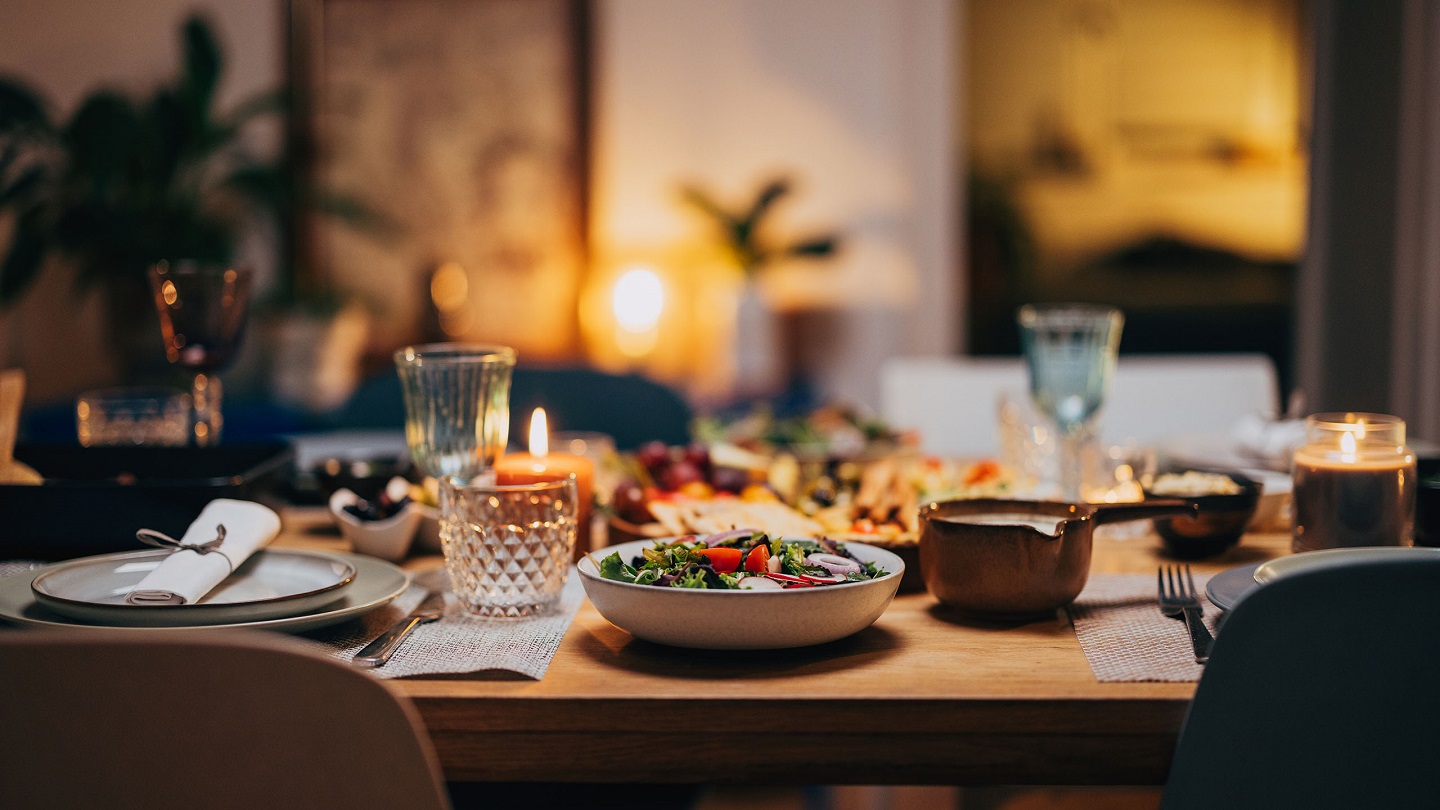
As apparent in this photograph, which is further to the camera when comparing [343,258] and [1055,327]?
[343,258]

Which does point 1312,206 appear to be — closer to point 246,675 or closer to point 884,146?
point 884,146

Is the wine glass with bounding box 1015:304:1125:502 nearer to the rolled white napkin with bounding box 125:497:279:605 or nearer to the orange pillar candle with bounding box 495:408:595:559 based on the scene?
the orange pillar candle with bounding box 495:408:595:559

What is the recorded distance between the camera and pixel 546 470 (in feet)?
3.35

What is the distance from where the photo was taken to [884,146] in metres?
4.39

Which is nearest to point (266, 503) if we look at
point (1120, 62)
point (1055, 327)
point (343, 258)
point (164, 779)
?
point (164, 779)

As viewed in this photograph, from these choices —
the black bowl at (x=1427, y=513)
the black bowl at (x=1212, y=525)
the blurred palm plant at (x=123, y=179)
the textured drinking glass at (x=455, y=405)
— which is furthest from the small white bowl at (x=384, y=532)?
the blurred palm plant at (x=123, y=179)

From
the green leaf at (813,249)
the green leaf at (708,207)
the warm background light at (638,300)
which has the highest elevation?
the green leaf at (708,207)

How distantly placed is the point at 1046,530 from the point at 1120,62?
13.5 feet

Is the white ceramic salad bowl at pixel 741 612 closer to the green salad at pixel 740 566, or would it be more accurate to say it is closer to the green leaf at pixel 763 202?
the green salad at pixel 740 566

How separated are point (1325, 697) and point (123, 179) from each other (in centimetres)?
395

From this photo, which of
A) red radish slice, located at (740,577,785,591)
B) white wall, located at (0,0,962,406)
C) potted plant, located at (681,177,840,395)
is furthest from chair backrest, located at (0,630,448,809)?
white wall, located at (0,0,962,406)

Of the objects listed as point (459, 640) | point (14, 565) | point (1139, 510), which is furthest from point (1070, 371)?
point (14, 565)

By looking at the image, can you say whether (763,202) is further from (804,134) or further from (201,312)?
(201,312)

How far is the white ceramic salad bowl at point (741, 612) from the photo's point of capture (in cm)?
78
